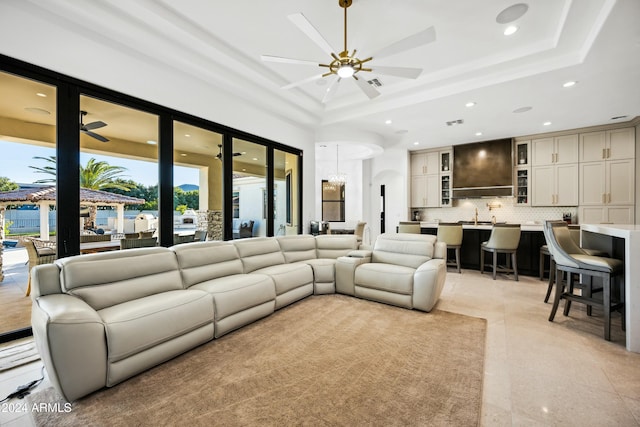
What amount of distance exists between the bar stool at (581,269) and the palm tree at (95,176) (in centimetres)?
520

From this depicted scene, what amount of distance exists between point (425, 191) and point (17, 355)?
302 inches

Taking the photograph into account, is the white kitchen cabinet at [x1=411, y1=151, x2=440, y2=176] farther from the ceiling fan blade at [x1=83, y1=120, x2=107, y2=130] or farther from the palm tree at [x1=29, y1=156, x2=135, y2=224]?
the ceiling fan blade at [x1=83, y1=120, x2=107, y2=130]

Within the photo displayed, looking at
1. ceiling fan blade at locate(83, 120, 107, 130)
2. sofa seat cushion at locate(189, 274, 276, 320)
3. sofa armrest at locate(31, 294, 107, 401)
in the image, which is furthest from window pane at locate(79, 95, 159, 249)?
sofa armrest at locate(31, 294, 107, 401)

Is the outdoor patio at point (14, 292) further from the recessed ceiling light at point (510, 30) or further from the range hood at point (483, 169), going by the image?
the range hood at point (483, 169)

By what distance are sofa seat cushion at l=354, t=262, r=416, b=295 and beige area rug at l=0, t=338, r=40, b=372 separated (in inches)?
129

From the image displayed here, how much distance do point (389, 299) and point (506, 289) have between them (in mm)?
2209

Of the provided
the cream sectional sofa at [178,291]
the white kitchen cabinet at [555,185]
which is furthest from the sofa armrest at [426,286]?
the white kitchen cabinet at [555,185]

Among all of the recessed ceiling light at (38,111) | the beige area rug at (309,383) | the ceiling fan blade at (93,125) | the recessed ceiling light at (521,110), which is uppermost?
the recessed ceiling light at (521,110)

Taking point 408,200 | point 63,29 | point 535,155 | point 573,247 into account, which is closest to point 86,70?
point 63,29

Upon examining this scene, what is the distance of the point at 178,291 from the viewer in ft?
8.37

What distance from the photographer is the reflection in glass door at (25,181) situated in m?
2.78

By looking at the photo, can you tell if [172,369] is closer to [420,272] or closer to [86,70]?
[420,272]

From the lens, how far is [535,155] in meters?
6.15

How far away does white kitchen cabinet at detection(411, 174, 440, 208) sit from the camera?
725cm
